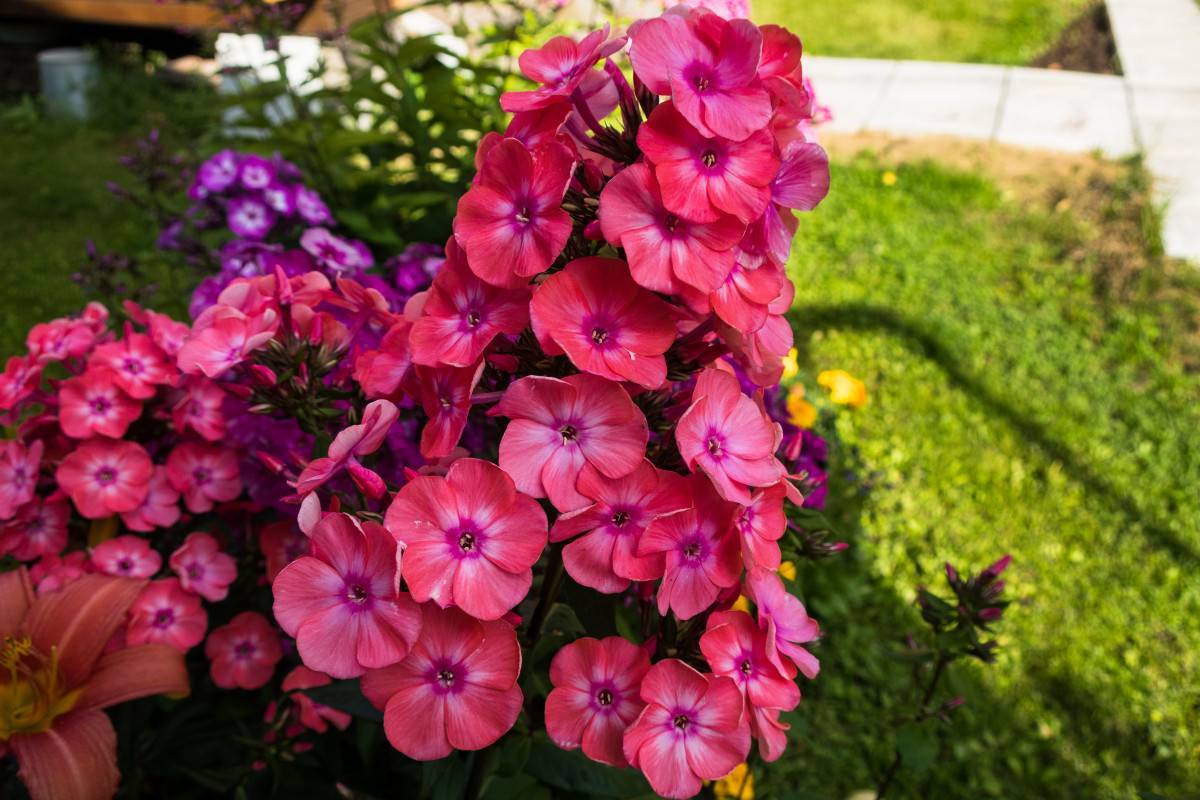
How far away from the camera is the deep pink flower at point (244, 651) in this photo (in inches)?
55.8

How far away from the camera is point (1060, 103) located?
5.84 m

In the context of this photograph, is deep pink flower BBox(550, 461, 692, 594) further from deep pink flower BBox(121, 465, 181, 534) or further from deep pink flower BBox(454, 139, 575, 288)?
deep pink flower BBox(121, 465, 181, 534)

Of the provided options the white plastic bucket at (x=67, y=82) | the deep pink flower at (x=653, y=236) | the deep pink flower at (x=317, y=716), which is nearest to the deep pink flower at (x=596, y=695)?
the deep pink flower at (x=653, y=236)

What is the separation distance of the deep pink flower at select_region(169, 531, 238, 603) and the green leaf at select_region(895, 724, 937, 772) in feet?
3.58

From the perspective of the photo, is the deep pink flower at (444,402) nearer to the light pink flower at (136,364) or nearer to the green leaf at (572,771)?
the green leaf at (572,771)

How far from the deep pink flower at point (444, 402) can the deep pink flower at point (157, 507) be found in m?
0.63

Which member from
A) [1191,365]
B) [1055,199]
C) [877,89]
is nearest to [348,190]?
[1191,365]

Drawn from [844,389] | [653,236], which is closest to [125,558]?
[653,236]

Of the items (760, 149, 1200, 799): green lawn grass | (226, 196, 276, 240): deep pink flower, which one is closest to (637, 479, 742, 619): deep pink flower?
(760, 149, 1200, 799): green lawn grass

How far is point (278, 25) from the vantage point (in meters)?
2.52

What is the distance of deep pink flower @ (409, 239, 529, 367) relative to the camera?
91 cm

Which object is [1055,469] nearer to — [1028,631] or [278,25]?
[1028,631]

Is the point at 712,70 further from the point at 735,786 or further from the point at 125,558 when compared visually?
the point at 735,786

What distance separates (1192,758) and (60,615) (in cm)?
260
